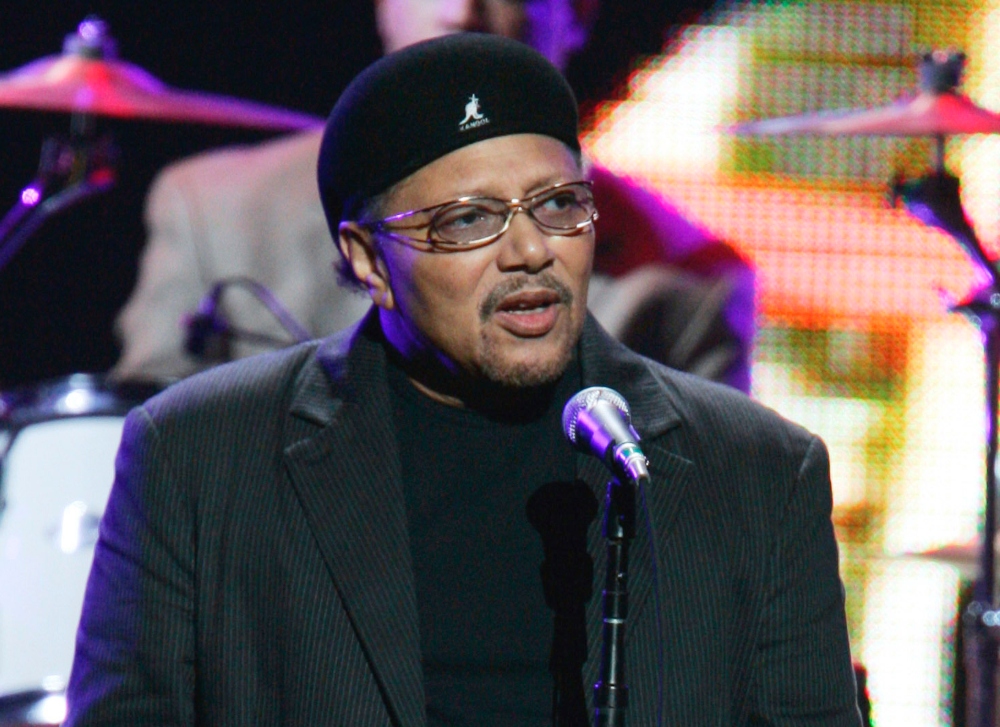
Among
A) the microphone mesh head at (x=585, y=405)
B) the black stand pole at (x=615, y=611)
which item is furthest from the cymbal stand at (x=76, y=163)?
the black stand pole at (x=615, y=611)

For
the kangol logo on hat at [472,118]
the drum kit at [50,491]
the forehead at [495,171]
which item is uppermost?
the kangol logo on hat at [472,118]

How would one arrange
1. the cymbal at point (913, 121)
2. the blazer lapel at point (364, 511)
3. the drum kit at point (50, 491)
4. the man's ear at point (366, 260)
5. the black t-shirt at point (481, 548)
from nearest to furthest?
the blazer lapel at point (364, 511) < the black t-shirt at point (481, 548) < the man's ear at point (366, 260) < the drum kit at point (50, 491) < the cymbal at point (913, 121)

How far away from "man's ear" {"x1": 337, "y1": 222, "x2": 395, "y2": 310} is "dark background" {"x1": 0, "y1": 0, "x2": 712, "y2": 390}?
2.59 metres

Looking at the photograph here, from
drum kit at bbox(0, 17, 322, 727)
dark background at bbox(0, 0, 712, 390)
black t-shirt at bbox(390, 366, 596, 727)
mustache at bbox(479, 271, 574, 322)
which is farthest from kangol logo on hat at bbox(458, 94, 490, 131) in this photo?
dark background at bbox(0, 0, 712, 390)

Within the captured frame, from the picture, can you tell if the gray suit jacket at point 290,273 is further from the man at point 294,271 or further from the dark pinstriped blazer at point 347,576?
the dark pinstriped blazer at point 347,576

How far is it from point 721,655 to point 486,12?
282 cm

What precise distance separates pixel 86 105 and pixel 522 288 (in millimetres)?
2435

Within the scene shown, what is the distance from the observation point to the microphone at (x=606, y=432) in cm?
179

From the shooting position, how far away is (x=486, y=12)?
15.1 feet

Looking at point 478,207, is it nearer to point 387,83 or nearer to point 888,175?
point 387,83

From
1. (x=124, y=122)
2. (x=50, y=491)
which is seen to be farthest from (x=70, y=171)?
(x=50, y=491)

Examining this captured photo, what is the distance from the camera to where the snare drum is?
3.75 metres

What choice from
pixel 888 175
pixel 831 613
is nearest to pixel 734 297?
pixel 888 175

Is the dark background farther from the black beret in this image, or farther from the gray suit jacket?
the black beret
